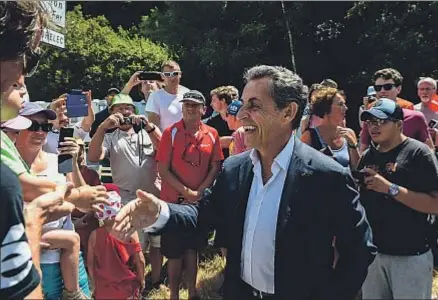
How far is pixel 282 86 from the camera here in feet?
9.20

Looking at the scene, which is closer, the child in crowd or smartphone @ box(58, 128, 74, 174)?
the child in crowd

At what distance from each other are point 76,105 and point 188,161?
1.12 meters

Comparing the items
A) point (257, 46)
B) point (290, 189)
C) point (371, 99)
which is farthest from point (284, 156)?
point (257, 46)

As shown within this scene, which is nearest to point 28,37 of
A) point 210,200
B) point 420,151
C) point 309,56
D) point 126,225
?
point 126,225

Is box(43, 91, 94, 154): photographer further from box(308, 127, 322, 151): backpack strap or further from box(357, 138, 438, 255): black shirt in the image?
box(357, 138, 438, 255): black shirt

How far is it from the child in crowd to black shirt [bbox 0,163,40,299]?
1.35 meters

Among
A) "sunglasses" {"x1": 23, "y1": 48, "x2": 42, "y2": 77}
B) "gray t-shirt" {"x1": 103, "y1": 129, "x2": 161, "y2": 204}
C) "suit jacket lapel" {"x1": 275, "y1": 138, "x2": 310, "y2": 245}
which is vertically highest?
→ "sunglasses" {"x1": 23, "y1": 48, "x2": 42, "y2": 77}

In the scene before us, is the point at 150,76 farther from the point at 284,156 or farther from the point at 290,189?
the point at 290,189

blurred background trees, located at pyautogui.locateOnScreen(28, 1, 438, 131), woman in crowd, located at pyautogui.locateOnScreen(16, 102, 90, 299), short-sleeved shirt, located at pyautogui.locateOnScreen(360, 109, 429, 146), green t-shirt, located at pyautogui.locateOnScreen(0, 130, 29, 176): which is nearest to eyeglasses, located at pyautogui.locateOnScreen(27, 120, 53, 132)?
woman in crowd, located at pyautogui.locateOnScreen(16, 102, 90, 299)

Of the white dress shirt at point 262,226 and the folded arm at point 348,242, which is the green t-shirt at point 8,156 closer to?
the white dress shirt at point 262,226

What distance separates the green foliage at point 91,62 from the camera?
676 inches

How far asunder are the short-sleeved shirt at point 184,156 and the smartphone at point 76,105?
765 mm

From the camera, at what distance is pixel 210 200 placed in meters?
2.89

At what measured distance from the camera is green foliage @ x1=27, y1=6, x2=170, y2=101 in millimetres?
17172
